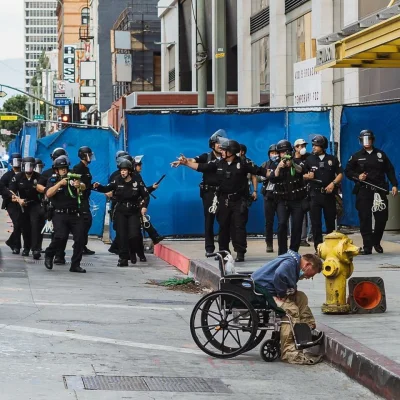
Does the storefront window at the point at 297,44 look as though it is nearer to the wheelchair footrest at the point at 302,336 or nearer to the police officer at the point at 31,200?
the police officer at the point at 31,200

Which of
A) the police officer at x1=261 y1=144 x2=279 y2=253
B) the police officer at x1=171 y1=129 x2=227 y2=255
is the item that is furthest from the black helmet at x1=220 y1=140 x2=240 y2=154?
the police officer at x1=261 y1=144 x2=279 y2=253

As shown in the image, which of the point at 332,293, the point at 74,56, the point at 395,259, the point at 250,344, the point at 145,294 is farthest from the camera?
the point at 74,56

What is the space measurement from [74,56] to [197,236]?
101m

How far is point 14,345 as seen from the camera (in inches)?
396

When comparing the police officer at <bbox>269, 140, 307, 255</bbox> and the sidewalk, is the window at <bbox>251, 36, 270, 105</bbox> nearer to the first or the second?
the sidewalk

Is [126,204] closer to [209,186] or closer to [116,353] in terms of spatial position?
[209,186]

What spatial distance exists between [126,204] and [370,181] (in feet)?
13.0

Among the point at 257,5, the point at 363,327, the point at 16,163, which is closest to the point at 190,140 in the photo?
the point at 16,163

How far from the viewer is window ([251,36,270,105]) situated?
35.0 m

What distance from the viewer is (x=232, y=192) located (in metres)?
16.6

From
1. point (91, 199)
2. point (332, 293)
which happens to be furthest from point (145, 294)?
point (91, 199)

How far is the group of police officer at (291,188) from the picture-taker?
54.5 feet

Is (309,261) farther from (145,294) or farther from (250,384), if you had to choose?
(145,294)

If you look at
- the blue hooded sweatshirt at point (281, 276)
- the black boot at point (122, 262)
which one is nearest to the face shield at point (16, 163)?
the black boot at point (122, 262)
